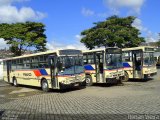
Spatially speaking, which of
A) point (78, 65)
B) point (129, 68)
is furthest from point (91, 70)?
point (129, 68)

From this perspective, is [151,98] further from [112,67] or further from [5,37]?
[5,37]

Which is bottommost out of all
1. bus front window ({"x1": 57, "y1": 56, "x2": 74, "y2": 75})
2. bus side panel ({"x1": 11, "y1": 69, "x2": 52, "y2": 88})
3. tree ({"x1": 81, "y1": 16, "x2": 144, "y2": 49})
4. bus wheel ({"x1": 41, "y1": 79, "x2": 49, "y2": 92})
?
bus wheel ({"x1": 41, "y1": 79, "x2": 49, "y2": 92})

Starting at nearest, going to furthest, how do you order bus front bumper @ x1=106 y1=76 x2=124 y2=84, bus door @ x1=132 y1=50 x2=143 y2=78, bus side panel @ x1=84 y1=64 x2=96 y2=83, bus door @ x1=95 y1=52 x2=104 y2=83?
bus front bumper @ x1=106 y1=76 x2=124 y2=84 → bus door @ x1=95 y1=52 x2=104 y2=83 → bus side panel @ x1=84 y1=64 x2=96 y2=83 → bus door @ x1=132 y1=50 x2=143 y2=78

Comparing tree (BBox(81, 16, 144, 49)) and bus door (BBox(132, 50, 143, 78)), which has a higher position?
tree (BBox(81, 16, 144, 49))

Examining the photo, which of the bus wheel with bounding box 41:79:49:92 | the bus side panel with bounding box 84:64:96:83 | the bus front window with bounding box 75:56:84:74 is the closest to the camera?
the bus front window with bounding box 75:56:84:74

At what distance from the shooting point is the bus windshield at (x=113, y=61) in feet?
70.4

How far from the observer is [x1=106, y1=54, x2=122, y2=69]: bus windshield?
21469 millimetres

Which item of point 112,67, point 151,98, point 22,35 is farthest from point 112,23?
point 151,98

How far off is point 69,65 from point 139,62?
6.86 metres

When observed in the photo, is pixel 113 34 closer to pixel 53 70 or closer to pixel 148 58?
pixel 148 58

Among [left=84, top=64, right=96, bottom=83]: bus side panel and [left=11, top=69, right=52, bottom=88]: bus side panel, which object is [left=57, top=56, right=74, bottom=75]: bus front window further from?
[left=84, top=64, right=96, bottom=83]: bus side panel

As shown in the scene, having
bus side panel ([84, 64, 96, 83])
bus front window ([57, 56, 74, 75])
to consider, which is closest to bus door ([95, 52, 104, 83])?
bus side panel ([84, 64, 96, 83])

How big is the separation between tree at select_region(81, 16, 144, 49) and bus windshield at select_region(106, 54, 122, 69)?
22.5 metres

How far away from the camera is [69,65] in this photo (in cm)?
1980
